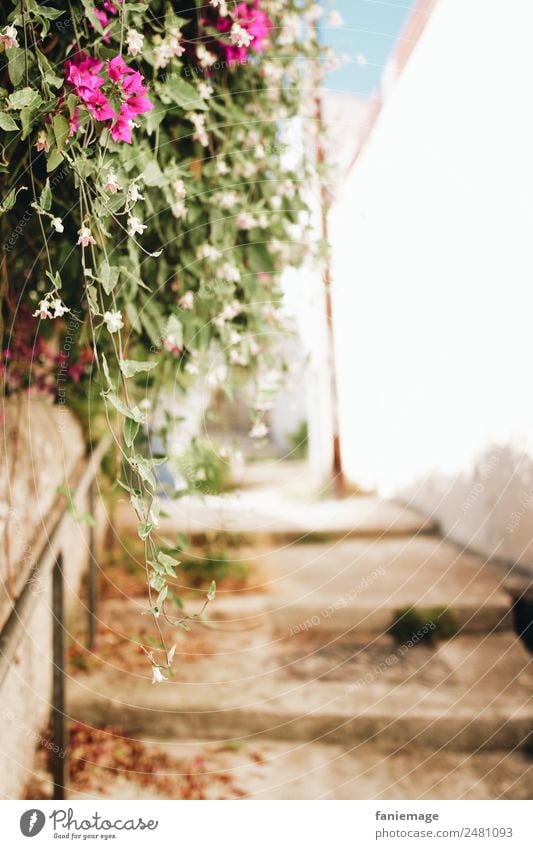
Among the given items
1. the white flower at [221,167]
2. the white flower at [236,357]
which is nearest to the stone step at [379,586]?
the white flower at [236,357]

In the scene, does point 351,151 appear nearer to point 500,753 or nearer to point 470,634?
point 470,634

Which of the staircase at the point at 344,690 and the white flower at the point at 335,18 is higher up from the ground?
the white flower at the point at 335,18

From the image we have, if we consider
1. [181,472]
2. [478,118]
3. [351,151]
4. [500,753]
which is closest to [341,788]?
[500,753]

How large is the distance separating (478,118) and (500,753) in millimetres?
2131

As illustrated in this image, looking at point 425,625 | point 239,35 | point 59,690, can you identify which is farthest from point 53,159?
point 425,625

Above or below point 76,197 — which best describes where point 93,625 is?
below

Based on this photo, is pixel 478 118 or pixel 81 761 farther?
pixel 478 118

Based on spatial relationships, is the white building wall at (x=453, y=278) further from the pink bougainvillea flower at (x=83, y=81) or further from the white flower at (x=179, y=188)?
the pink bougainvillea flower at (x=83, y=81)

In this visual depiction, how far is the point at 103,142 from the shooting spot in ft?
2.77

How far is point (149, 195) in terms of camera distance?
113 centimetres

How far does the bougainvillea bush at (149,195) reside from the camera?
2.65 ft

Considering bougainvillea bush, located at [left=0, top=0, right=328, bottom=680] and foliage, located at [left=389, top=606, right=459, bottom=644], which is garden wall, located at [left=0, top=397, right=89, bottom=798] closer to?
bougainvillea bush, located at [left=0, top=0, right=328, bottom=680]

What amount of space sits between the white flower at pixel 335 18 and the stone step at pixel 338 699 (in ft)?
5.44
